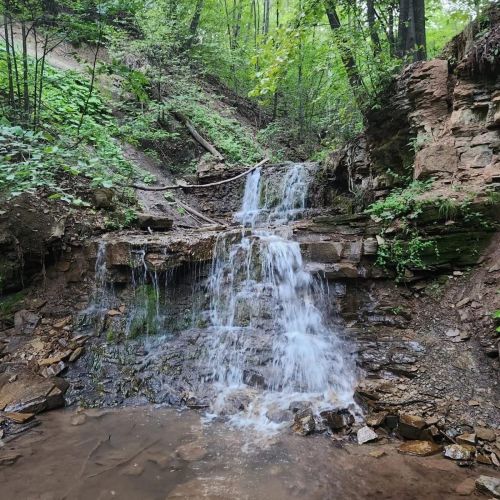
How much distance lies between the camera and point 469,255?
5.26 meters

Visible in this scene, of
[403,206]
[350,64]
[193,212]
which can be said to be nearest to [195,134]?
[193,212]

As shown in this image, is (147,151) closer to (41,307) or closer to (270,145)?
(270,145)

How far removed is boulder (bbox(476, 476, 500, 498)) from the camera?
2887 millimetres

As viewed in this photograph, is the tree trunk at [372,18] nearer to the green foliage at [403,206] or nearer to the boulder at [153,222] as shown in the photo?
the green foliage at [403,206]

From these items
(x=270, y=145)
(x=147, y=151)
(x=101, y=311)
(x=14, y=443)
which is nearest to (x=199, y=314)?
(x=101, y=311)

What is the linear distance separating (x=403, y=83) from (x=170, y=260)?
533 centimetres

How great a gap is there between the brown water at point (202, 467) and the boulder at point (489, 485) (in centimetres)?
15

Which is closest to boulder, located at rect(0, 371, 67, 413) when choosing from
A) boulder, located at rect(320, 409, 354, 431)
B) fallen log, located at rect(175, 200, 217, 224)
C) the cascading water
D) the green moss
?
the green moss

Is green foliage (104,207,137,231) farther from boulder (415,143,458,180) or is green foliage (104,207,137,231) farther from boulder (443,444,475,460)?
boulder (443,444,475,460)

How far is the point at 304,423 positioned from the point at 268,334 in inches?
66.9

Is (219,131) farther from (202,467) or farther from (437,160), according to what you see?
(202,467)

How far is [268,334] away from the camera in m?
5.58

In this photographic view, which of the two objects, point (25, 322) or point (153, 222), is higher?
point (153, 222)

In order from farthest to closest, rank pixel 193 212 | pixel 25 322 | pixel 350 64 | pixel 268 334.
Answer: pixel 193 212, pixel 350 64, pixel 25 322, pixel 268 334
